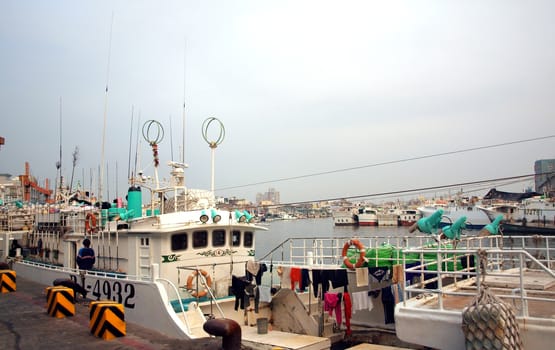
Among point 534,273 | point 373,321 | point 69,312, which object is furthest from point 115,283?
point 534,273

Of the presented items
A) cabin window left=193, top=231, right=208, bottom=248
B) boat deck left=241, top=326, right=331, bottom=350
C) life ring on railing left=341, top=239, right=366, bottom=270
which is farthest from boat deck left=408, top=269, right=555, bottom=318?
cabin window left=193, top=231, right=208, bottom=248

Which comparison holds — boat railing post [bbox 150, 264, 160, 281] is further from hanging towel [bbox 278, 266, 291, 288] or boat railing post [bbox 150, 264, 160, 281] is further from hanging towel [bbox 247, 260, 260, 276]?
hanging towel [bbox 278, 266, 291, 288]

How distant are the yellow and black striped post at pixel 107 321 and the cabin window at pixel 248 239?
7.21 metres

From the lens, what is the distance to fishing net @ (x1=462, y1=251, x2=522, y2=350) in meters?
6.90

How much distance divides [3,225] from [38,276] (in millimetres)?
Result: 11054

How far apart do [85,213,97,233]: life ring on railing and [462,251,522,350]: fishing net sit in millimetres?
14611

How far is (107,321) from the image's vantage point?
1052 centimetres

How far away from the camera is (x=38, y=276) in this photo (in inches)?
797

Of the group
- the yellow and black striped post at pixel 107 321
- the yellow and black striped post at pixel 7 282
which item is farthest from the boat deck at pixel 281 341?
the yellow and black striped post at pixel 7 282

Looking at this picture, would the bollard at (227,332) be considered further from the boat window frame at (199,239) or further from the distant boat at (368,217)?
the distant boat at (368,217)

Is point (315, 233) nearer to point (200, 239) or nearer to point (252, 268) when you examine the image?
point (252, 268)

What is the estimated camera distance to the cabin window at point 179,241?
15750 mm

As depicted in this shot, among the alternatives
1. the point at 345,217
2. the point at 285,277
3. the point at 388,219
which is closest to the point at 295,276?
the point at 285,277

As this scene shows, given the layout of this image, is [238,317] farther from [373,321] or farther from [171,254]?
[373,321]
